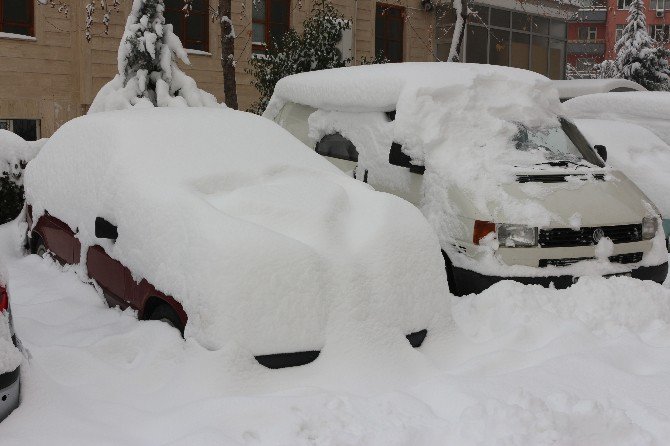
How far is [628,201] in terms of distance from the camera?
20.1ft

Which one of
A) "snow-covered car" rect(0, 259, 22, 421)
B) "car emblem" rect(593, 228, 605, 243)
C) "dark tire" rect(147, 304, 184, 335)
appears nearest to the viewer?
"snow-covered car" rect(0, 259, 22, 421)

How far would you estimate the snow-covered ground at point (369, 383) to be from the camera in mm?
3463

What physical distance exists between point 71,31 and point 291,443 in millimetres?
14153

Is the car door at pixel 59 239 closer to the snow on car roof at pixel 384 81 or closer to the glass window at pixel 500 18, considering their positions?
the snow on car roof at pixel 384 81

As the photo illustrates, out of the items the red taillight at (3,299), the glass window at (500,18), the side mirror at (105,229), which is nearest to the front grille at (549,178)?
the side mirror at (105,229)

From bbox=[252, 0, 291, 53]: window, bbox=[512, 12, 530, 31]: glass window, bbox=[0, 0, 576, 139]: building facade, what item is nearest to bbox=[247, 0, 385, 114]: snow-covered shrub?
bbox=[0, 0, 576, 139]: building facade

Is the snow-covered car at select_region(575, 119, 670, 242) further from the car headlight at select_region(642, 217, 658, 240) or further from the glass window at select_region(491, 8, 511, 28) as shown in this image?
the glass window at select_region(491, 8, 511, 28)

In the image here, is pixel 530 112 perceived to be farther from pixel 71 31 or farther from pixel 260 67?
pixel 71 31

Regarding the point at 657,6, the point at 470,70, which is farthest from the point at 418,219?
the point at 657,6

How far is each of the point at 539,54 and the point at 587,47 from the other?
183ft

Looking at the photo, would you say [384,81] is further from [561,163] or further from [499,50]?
[499,50]

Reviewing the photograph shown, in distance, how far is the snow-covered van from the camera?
5781 millimetres

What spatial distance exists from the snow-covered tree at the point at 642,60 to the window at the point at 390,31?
15834 mm

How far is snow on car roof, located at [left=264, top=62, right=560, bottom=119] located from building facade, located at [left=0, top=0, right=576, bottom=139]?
5.47 m
